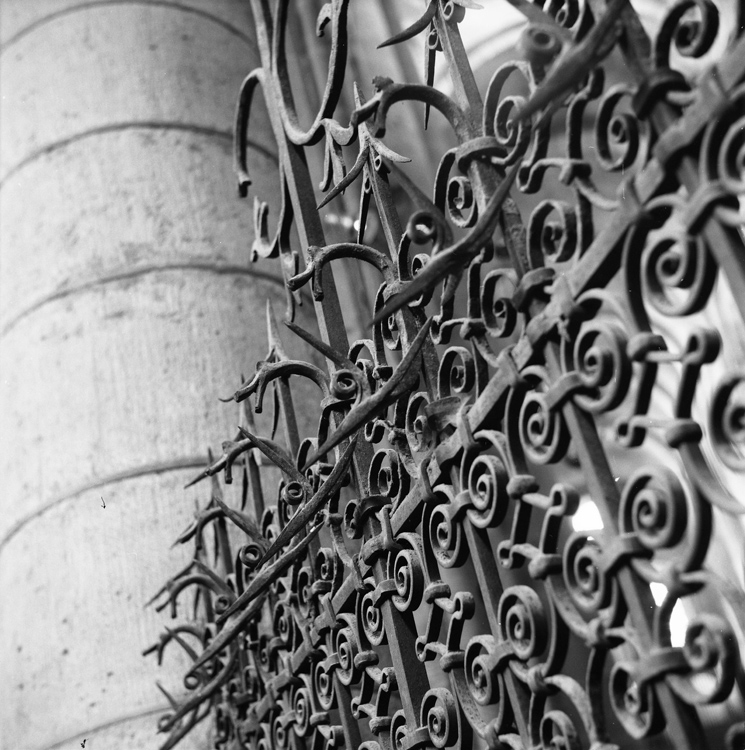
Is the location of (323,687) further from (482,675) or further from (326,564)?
(482,675)

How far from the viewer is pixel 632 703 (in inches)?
27.0

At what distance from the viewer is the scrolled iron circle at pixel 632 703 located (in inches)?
26.2

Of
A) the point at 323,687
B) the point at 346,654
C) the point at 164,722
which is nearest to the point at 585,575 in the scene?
the point at 346,654

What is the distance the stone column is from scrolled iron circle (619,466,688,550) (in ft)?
4.75

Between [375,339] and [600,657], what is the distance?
0.46 meters

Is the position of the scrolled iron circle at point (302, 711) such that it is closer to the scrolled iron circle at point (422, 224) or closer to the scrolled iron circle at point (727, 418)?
the scrolled iron circle at point (422, 224)

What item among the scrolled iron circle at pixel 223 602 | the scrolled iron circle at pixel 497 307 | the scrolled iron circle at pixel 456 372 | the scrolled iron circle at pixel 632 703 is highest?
the scrolled iron circle at pixel 497 307

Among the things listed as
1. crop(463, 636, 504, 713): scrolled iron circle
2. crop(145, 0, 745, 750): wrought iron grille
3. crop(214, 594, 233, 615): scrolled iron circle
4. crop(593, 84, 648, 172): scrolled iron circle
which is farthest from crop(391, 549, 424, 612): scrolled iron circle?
crop(214, 594, 233, 615): scrolled iron circle

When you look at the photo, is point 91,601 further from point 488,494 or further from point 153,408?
point 488,494

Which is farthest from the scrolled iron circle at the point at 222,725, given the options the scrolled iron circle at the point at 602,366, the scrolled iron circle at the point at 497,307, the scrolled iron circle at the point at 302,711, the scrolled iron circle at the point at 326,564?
the scrolled iron circle at the point at 602,366

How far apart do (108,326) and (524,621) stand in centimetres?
166

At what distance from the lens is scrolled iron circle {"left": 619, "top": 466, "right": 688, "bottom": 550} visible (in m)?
0.66

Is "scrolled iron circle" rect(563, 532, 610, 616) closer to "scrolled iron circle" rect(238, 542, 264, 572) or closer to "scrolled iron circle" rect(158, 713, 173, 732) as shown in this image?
"scrolled iron circle" rect(238, 542, 264, 572)

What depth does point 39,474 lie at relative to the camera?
2191 mm
